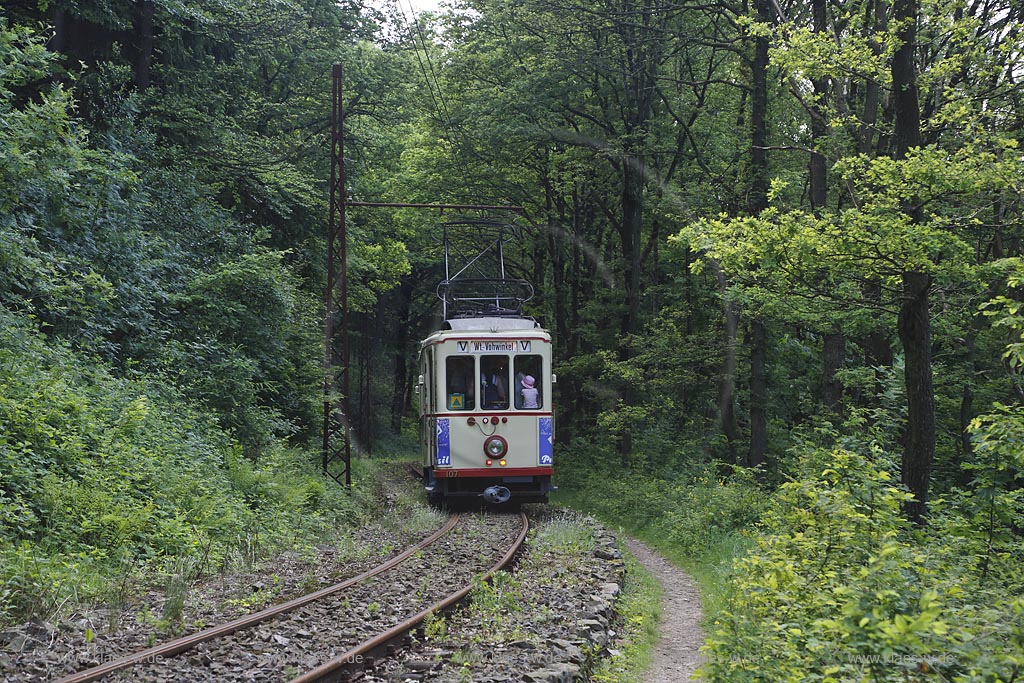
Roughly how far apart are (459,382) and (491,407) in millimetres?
693

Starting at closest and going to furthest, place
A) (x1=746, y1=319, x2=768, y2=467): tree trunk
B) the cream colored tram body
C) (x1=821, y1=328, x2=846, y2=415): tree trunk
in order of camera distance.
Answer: (x1=821, y1=328, x2=846, y2=415): tree trunk < the cream colored tram body < (x1=746, y1=319, x2=768, y2=467): tree trunk

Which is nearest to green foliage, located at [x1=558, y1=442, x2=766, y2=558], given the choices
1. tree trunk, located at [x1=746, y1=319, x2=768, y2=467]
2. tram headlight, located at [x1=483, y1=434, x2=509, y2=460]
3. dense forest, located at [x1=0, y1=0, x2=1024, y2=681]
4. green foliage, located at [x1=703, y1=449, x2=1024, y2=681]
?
dense forest, located at [x1=0, y1=0, x2=1024, y2=681]

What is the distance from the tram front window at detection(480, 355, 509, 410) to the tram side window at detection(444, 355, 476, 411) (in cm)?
18

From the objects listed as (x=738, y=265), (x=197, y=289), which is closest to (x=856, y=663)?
(x=738, y=265)

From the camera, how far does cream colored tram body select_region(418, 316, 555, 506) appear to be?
602 inches

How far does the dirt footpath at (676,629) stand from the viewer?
7.01 m

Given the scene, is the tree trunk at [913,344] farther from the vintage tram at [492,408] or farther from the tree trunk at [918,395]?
the vintage tram at [492,408]

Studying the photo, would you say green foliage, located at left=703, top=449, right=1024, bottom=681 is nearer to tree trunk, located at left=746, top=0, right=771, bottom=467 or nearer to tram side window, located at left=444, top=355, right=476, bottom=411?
tram side window, located at left=444, top=355, right=476, bottom=411

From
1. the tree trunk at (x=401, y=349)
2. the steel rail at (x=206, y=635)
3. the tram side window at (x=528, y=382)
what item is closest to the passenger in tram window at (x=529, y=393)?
the tram side window at (x=528, y=382)

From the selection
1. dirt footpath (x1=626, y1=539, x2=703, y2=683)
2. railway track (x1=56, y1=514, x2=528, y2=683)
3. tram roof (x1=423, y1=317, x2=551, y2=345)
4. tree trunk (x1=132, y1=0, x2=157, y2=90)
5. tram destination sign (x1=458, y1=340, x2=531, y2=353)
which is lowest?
dirt footpath (x1=626, y1=539, x2=703, y2=683)

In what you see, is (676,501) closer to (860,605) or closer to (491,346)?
(491,346)

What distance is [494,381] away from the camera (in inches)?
607

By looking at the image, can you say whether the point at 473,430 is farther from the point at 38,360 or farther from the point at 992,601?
the point at 992,601

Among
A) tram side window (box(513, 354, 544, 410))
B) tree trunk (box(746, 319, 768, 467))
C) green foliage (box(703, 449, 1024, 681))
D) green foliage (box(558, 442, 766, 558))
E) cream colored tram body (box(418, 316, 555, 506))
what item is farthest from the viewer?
tree trunk (box(746, 319, 768, 467))
